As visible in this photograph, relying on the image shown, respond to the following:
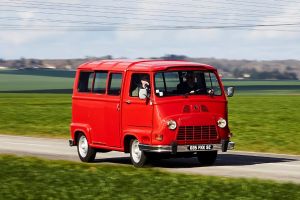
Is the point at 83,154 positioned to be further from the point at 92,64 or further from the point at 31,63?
the point at 31,63

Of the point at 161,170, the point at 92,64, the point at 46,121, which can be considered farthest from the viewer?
the point at 46,121

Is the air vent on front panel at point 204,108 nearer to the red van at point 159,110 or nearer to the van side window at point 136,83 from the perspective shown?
the red van at point 159,110

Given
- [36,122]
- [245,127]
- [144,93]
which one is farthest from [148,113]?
[36,122]

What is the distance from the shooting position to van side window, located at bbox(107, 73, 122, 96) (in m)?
19.7

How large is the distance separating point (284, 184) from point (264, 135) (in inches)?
572

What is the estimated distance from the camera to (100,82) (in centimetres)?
2070

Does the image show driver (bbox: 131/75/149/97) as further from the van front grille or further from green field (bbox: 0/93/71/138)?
green field (bbox: 0/93/71/138)

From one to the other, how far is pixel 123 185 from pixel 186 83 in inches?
191

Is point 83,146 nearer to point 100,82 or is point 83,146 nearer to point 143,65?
point 100,82

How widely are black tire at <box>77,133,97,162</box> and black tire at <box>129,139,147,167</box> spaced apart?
1845mm

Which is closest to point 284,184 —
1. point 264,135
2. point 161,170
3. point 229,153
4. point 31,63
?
point 161,170

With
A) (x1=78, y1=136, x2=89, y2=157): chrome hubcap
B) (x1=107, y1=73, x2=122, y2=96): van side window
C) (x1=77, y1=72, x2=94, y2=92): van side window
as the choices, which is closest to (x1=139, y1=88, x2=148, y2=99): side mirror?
(x1=107, y1=73, x2=122, y2=96): van side window

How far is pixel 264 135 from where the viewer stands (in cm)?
2975

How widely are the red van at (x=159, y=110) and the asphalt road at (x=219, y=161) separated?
19.2 inches
